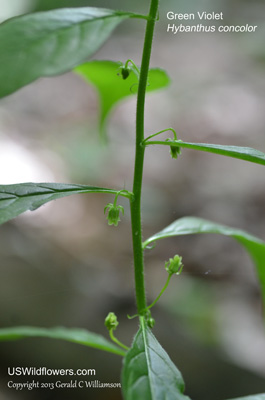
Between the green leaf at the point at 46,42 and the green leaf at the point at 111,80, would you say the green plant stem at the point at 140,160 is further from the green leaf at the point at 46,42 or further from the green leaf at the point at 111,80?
the green leaf at the point at 111,80

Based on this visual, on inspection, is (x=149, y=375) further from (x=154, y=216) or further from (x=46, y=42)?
(x=154, y=216)

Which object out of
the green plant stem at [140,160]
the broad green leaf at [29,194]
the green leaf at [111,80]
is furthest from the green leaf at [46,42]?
the green leaf at [111,80]

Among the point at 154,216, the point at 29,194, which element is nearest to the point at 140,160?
the point at 29,194

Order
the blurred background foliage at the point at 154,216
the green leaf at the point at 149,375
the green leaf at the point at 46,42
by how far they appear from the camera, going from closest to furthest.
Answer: the green leaf at the point at 46,42, the green leaf at the point at 149,375, the blurred background foliage at the point at 154,216

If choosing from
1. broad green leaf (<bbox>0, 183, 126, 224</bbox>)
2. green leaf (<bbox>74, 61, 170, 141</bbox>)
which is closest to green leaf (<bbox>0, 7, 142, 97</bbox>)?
broad green leaf (<bbox>0, 183, 126, 224</bbox>)

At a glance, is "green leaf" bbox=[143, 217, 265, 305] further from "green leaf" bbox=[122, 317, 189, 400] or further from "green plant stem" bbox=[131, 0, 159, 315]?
"green leaf" bbox=[122, 317, 189, 400]
